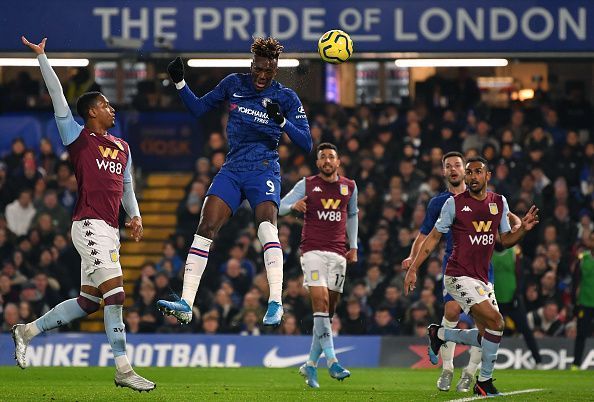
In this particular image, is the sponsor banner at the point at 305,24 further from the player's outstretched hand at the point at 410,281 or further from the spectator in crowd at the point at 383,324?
the player's outstretched hand at the point at 410,281

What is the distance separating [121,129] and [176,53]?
152 inches

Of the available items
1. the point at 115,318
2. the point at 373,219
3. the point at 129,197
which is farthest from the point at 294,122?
the point at 373,219

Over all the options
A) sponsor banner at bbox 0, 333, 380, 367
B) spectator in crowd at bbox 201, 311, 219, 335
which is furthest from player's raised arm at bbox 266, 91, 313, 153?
spectator in crowd at bbox 201, 311, 219, 335

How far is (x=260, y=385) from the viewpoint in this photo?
44.8 ft

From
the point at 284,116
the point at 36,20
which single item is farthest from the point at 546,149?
the point at 284,116

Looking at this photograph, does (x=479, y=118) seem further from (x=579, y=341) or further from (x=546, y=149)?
(x=579, y=341)

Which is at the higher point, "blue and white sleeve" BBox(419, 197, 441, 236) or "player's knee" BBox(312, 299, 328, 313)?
"blue and white sleeve" BBox(419, 197, 441, 236)

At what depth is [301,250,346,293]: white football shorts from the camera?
1438 cm

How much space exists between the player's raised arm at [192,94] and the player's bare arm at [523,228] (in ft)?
9.73

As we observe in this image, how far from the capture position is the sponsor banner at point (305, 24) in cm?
2092

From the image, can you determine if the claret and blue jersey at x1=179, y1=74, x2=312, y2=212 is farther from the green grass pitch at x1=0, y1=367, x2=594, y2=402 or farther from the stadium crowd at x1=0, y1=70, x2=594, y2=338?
the stadium crowd at x1=0, y1=70, x2=594, y2=338

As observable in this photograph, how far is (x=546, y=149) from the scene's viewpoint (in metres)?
22.9

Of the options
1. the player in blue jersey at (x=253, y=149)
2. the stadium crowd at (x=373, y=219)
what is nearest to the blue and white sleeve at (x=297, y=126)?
the player in blue jersey at (x=253, y=149)

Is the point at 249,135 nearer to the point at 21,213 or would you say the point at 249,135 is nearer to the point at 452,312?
the point at 452,312
